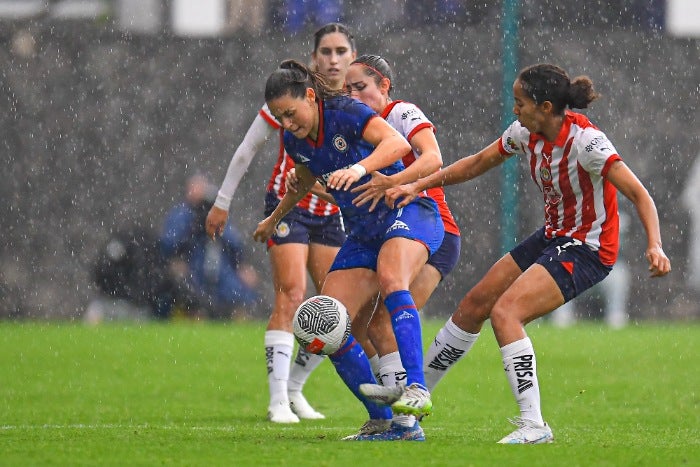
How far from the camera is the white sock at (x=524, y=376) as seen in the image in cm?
613

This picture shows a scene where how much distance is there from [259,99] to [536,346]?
450 cm

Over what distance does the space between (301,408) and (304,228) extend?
3.60ft

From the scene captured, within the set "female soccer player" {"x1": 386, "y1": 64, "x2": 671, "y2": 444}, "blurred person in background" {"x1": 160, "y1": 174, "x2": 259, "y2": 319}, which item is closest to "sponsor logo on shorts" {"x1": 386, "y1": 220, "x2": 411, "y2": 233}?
"female soccer player" {"x1": 386, "y1": 64, "x2": 671, "y2": 444}

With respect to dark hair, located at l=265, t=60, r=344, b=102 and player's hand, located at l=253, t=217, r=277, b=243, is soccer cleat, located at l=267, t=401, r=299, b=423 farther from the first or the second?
dark hair, located at l=265, t=60, r=344, b=102

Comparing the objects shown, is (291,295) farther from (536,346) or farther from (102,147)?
(102,147)

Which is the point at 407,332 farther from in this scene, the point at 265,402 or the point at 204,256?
the point at 204,256

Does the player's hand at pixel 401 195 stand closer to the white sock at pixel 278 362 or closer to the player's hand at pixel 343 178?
the player's hand at pixel 343 178

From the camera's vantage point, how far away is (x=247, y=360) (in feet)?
38.5

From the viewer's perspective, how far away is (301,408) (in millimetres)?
8203

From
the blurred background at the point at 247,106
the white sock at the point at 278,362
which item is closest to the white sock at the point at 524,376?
the white sock at the point at 278,362

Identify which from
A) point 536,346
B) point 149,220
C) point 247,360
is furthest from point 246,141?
point 149,220

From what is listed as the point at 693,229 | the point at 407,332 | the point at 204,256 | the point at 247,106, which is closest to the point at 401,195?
the point at 407,332

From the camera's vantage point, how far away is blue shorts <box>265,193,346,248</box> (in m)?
8.21

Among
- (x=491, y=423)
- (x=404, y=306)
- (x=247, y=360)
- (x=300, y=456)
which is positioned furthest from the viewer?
(x=247, y=360)
